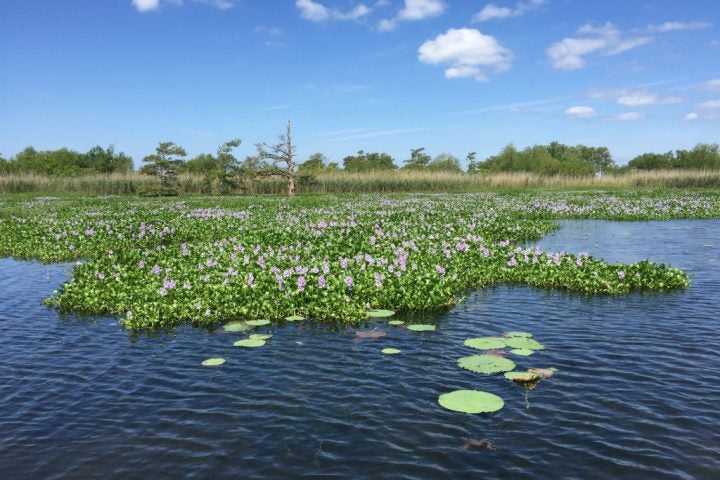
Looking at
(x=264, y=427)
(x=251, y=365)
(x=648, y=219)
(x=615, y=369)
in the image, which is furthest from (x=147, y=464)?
(x=648, y=219)

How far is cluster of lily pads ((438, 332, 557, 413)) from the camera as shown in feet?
18.4

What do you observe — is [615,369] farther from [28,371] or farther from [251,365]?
[28,371]

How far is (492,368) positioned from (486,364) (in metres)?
0.15

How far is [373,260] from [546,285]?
145 inches

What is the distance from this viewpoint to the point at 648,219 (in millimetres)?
26328

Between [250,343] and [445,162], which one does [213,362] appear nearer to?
[250,343]

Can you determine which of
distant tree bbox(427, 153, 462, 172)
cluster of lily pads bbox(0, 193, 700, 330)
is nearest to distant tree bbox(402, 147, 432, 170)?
distant tree bbox(427, 153, 462, 172)

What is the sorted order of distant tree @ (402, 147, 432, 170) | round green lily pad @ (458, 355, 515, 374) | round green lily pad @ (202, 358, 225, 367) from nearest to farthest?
round green lily pad @ (458, 355, 515, 374) < round green lily pad @ (202, 358, 225, 367) < distant tree @ (402, 147, 432, 170)

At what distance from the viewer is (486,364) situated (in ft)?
22.1

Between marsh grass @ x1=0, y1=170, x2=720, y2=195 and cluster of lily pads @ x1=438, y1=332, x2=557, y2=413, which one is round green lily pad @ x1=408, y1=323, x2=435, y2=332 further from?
marsh grass @ x1=0, y1=170, x2=720, y2=195

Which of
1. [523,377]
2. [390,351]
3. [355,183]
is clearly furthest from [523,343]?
[355,183]

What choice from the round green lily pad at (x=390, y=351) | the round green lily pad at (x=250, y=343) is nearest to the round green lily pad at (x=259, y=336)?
the round green lily pad at (x=250, y=343)

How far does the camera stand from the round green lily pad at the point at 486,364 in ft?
21.6

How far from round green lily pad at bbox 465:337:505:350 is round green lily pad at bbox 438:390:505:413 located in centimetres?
164
